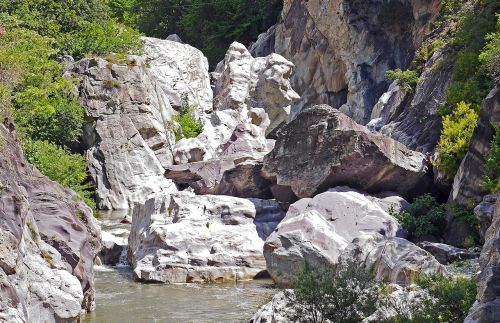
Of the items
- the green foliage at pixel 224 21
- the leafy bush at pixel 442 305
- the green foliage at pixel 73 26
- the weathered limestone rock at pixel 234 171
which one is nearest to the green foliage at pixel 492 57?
the weathered limestone rock at pixel 234 171

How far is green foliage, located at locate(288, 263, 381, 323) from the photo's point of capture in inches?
430

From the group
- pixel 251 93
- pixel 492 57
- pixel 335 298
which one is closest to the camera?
pixel 335 298

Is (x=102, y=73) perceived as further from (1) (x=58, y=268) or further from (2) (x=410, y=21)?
(1) (x=58, y=268)

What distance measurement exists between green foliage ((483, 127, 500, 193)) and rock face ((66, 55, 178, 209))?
15.8 m

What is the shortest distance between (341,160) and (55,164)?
9388 millimetres

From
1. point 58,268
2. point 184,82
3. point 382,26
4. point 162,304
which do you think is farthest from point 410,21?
point 58,268

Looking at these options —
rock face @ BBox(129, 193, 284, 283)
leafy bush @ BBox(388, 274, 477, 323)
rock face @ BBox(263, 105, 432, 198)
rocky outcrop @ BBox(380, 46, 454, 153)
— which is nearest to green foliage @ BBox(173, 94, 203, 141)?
rocky outcrop @ BBox(380, 46, 454, 153)

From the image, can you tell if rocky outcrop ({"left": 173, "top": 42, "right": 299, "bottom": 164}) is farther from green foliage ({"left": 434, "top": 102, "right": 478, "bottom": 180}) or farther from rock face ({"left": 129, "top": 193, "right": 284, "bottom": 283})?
green foliage ({"left": 434, "top": 102, "right": 478, "bottom": 180})

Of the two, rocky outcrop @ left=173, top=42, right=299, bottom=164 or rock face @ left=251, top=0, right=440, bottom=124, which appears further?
rocky outcrop @ left=173, top=42, right=299, bottom=164

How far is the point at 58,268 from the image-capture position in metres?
14.0

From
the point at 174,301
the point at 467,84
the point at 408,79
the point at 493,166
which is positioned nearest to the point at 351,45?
the point at 408,79

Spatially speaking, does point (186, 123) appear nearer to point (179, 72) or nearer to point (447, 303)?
point (179, 72)

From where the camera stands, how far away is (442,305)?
996 cm

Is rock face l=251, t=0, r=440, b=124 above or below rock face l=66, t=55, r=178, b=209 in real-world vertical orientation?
above
